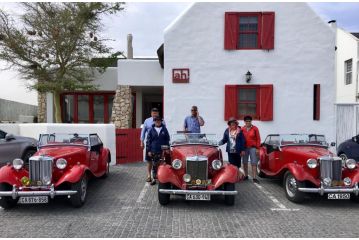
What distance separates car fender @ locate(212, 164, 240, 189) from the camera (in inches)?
260

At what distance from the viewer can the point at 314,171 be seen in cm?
708

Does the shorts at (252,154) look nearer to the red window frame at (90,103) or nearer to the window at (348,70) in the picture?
the red window frame at (90,103)

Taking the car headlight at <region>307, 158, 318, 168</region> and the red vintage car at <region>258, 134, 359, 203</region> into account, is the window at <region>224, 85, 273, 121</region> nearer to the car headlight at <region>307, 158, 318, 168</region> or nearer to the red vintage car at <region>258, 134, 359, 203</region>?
the red vintage car at <region>258, 134, 359, 203</region>

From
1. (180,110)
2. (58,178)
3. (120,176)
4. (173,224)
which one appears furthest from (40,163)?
(180,110)

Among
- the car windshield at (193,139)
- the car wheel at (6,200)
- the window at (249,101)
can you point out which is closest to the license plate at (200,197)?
the car windshield at (193,139)

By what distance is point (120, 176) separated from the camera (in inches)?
388

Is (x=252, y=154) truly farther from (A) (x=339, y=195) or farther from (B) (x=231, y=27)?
(B) (x=231, y=27)

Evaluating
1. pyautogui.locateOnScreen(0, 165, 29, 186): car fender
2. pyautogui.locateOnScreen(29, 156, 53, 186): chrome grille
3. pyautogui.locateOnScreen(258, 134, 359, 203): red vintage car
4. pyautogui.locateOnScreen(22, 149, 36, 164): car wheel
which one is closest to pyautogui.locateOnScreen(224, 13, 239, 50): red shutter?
pyautogui.locateOnScreen(258, 134, 359, 203): red vintage car

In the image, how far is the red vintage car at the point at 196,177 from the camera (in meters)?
6.48

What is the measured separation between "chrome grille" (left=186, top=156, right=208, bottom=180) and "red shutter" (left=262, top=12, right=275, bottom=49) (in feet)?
23.0

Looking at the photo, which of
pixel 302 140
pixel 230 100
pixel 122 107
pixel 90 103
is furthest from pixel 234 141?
pixel 90 103

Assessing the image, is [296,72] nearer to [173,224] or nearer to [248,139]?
[248,139]

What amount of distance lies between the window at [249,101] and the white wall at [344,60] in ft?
32.3

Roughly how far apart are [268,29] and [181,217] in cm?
856
